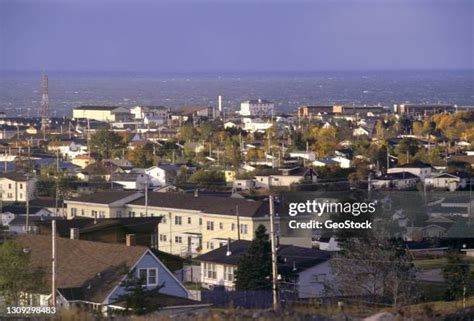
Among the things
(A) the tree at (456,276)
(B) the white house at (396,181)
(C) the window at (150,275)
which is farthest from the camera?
(B) the white house at (396,181)

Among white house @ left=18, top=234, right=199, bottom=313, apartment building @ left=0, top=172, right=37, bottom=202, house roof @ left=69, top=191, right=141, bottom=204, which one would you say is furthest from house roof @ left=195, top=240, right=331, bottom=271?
apartment building @ left=0, top=172, right=37, bottom=202

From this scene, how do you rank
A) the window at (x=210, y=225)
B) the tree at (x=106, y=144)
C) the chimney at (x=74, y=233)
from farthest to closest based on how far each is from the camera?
the tree at (x=106, y=144), the window at (x=210, y=225), the chimney at (x=74, y=233)

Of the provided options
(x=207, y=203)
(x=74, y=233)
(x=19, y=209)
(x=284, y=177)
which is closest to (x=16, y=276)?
(x=74, y=233)

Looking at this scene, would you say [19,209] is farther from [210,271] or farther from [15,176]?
[210,271]

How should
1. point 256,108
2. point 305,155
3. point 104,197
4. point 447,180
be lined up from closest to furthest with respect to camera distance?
point 104,197 < point 447,180 < point 305,155 < point 256,108

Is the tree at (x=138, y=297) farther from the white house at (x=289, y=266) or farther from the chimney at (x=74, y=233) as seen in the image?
the chimney at (x=74, y=233)

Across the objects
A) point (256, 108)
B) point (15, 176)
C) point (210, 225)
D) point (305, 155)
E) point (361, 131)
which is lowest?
point (256, 108)

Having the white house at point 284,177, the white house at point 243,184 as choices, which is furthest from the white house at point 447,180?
the white house at point 243,184
